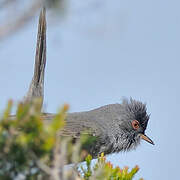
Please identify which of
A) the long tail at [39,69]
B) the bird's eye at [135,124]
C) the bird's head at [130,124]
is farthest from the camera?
the bird's eye at [135,124]

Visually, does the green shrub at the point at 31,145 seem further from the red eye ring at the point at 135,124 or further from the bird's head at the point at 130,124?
the red eye ring at the point at 135,124

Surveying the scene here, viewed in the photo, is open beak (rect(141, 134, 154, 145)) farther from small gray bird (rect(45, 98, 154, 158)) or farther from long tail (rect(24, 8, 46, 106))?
long tail (rect(24, 8, 46, 106))

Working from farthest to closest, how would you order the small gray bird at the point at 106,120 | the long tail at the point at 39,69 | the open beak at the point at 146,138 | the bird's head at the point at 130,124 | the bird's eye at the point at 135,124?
1. the open beak at the point at 146,138
2. the bird's eye at the point at 135,124
3. the bird's head at the point at 130,124
4. the long tail at the point at 39,69
5. the small gray bird at the point at 106,120

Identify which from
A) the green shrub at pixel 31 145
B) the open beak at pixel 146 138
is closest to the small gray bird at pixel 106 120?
the open beak at pixel 146 138

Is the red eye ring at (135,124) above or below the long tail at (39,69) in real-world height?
below

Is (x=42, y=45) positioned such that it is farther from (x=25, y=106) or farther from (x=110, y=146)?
(x=25, y=106)

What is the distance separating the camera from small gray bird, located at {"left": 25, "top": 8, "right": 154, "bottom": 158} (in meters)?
5.16

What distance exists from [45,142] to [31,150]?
0.09 metres

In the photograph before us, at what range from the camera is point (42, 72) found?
A: 18.3 feet

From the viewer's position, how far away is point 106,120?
223 inches

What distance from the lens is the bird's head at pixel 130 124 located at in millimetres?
5672

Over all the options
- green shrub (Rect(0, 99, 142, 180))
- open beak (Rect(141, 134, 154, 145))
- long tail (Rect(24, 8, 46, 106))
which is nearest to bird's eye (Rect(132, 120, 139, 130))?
open beak (Rect(141, 134, 154, 145))

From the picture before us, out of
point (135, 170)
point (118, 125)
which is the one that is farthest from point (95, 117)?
point (135, 170)

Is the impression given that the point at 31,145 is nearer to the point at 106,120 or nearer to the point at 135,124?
the point at 106,120
